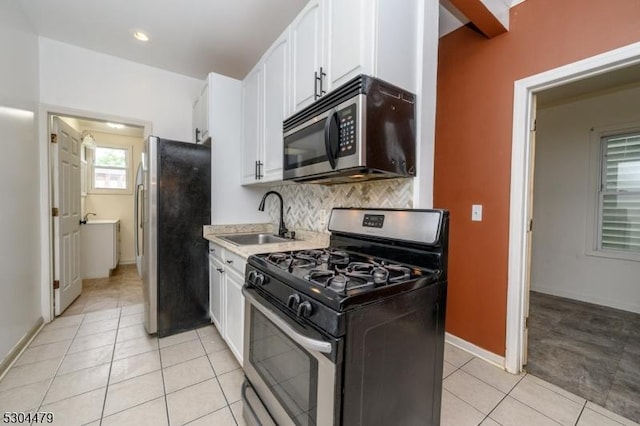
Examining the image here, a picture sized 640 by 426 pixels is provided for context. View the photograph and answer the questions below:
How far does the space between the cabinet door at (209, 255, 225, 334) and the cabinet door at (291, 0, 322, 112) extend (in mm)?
1407

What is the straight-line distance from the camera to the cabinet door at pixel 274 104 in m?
1.91

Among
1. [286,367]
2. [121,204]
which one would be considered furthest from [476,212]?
[121,204]

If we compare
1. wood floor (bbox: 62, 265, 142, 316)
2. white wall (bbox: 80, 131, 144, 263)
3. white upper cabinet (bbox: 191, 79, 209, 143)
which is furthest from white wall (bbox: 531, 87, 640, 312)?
white wall (bbox: 80, 131, 144, 263)

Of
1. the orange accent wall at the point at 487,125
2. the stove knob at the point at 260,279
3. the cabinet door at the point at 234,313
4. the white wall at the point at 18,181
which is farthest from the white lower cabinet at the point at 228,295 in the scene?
the orange accent wall at the point at 487,125

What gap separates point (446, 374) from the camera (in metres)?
1.88

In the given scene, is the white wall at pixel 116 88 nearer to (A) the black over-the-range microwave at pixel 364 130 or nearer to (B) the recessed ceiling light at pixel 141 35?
(B) the recessed ceiling light at pixel 141 35

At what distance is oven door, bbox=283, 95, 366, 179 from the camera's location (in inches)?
47.0

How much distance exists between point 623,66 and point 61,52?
4388mm

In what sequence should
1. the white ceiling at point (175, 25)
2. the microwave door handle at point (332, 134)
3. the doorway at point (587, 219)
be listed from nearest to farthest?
the microwave door handle at point (332, 134) < the white ceiling at point (175, 25) < the doorway at point (587, 219)

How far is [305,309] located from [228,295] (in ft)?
4.08

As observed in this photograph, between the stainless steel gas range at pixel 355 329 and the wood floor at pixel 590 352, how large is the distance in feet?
4.25

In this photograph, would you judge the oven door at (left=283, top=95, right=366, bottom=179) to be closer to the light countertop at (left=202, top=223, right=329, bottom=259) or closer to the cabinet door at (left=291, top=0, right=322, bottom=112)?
the cabinet door at (left=291, top=0, right=322, bottom=112)

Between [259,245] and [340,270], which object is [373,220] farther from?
[259,245]

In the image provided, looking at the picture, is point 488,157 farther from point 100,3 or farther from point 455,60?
point 100,3
